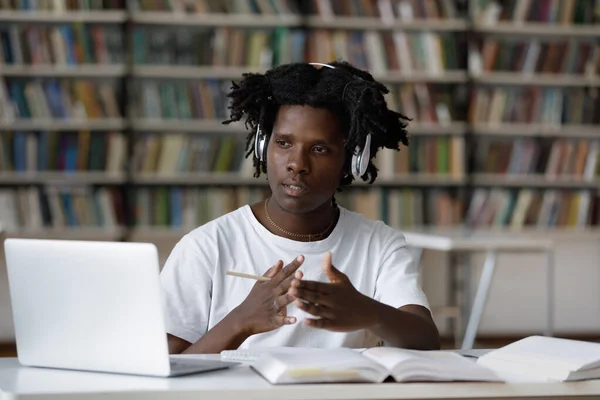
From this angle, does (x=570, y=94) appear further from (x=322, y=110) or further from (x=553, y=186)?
(x=322, y=110)

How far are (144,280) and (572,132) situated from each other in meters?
4.52

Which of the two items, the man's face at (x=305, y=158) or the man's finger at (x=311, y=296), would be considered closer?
the man's finger at (x=311, y=296)

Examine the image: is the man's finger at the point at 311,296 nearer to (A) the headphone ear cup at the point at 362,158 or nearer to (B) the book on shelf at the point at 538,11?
(A) the headphone ear cup at the point at 362,158

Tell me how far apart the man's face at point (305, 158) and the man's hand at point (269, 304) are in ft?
0.85

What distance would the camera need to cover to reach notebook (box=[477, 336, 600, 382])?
1465 mm

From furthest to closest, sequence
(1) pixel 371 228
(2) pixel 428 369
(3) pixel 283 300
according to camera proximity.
A: (1) pixel 371 228
(3) pixel 283 300
(2) pixel 428 369

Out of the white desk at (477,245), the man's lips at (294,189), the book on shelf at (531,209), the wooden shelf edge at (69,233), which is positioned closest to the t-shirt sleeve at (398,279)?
the man's lips at (294,189)

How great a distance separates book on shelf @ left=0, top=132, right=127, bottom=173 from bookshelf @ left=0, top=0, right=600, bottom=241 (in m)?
0.01

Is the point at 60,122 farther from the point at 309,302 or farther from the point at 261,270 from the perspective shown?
the point at 309,302

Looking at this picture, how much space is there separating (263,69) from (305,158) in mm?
3317

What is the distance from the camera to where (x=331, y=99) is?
1948 millimetres

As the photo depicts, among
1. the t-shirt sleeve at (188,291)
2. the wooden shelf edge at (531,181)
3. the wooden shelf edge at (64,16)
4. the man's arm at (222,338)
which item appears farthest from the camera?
the wooden shelf edge at (531,181)

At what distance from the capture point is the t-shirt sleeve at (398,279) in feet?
6.20

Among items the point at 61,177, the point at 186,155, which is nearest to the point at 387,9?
the point at 186,155
